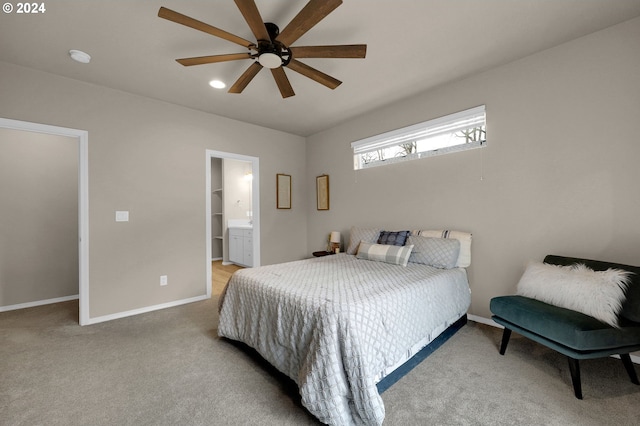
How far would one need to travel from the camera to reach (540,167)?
243 centimetres

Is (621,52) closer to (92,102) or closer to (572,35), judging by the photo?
(572,35)

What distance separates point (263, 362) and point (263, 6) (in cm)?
263

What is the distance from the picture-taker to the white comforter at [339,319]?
55.3 inches

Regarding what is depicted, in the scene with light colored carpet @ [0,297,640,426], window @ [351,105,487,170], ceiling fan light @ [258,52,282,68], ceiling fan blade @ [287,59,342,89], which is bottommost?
light colored carpet @ [0,297,640,426]

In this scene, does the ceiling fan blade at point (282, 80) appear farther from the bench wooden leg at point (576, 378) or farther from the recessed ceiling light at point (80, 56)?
the bench wooden leg at point (576, 378)

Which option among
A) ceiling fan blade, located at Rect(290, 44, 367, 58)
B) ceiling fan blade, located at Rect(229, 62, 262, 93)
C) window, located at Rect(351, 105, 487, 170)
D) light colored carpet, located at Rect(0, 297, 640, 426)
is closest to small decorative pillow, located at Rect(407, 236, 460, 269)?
light colored carpet, located at Rect(0, 297, 640, 426)

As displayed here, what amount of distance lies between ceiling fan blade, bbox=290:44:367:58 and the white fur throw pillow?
7.03ft

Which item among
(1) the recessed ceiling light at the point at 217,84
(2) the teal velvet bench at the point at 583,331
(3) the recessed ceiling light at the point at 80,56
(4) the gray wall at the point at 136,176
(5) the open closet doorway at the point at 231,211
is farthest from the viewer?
(5) the open closet doorway at the point at 231,211

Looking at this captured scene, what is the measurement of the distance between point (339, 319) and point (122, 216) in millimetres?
2959

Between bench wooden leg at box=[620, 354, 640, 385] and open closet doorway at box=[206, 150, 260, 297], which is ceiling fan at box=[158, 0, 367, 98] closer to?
bench wooden leg at box=[620, 354, 640, 385]

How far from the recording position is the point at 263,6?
5.96ft

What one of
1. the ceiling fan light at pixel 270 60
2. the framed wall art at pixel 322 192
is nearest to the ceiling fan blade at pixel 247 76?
the ceiling fan light at pixel 270 60

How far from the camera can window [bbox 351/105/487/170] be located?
2.85 metres

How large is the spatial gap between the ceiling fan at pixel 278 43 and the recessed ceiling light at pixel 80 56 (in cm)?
114
